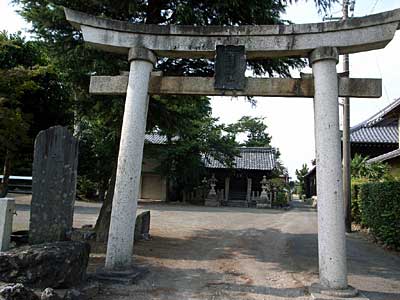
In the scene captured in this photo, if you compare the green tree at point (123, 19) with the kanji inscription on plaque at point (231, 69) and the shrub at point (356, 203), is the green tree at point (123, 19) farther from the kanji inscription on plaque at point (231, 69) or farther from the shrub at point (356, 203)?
the shrub at point (356, 203)

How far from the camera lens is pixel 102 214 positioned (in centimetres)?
1023

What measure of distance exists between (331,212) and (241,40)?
12.1 feet

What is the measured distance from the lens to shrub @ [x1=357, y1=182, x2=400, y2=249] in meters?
9.99

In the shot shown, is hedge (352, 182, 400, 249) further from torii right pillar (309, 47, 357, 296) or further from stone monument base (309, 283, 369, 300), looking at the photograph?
stone monument base (309, 283, 369, 300)

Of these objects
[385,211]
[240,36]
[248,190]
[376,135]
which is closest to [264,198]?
[248,190]

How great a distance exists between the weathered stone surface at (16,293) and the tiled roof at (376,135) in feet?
80.4

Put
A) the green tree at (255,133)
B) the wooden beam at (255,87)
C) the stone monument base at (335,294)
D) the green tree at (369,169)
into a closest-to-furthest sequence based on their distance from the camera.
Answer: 1. the stone monument base at (335,294)
2. the wooden beam at (255,87)
3. the green tree at (369,169)
4. the green tree at (255,133)

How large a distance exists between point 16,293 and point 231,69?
5.13 meters

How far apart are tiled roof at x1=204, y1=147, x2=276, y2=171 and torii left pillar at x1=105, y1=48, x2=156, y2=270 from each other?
24.1 metres

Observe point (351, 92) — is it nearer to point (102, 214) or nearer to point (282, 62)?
point (282, 62)

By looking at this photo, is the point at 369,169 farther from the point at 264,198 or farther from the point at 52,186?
the point at 52,186

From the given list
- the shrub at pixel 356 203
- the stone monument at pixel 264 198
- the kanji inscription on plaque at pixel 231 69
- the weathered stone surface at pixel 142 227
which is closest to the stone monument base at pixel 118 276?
the kanji inscription on plaque at pixel 231 69

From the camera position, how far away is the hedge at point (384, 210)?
32.8 feet

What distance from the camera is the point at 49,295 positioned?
15.5ft
